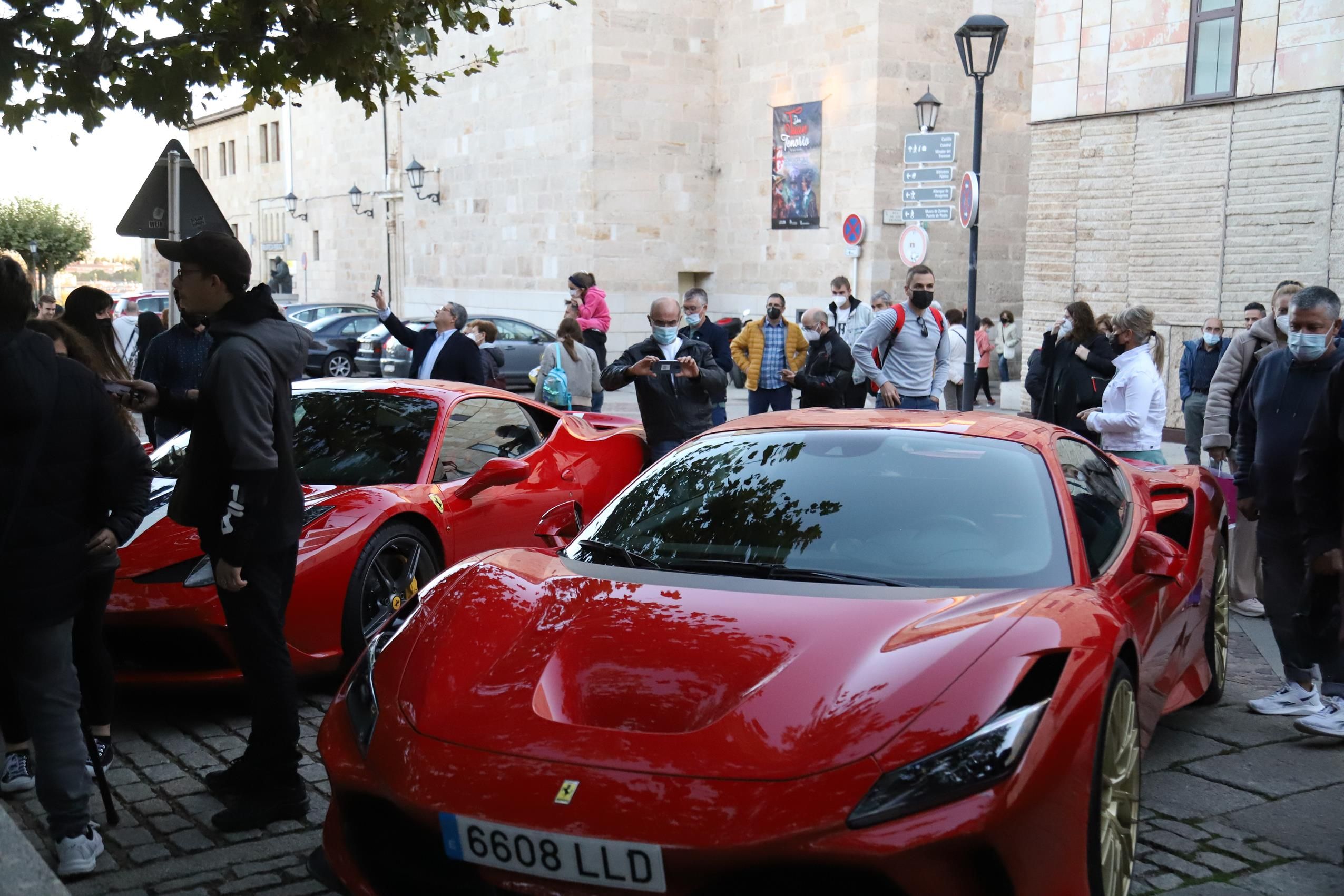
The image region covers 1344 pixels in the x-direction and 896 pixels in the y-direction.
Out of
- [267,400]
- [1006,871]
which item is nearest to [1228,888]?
[1006,871]

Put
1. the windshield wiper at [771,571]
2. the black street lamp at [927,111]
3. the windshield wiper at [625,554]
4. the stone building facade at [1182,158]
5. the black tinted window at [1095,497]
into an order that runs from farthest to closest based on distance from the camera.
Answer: the black street lamp at [927,111]
the stone building facade at [1182,158]
the black tinted window at [1095,497]
the windshield wiper at [625,554]
the windshield wiper at [771,571]

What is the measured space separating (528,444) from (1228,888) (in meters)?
4.55

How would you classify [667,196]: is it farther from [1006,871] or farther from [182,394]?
[1006,871]

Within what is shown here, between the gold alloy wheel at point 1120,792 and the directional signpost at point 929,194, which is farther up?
the directional signpost at point 929,194

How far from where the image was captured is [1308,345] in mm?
5602

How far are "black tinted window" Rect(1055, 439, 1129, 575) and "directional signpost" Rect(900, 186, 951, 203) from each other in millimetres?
10482

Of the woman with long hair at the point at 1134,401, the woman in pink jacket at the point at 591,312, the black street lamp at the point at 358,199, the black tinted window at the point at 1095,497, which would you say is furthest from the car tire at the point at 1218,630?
the black street lamp at the point at 358,199

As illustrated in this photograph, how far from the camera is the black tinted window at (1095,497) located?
4016 millimetres

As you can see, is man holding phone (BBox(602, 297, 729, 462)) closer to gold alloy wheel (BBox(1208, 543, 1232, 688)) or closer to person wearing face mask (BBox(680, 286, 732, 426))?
person wearing face mask (BBox(680, 286, 732, 426))

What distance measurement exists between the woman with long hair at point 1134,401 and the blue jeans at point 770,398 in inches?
211

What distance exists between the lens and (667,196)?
32.0 meters

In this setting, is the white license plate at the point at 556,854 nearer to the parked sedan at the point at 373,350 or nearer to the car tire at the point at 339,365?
the parked sedan at the point at 373,350

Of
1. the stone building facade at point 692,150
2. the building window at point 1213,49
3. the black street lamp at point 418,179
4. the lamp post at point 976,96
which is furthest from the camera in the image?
the black street lamp at point 418,179

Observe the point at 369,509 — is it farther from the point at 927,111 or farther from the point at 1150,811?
the point at 927,111
